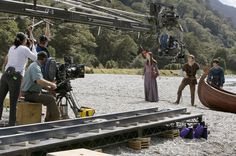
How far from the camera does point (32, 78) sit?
29.4 ft

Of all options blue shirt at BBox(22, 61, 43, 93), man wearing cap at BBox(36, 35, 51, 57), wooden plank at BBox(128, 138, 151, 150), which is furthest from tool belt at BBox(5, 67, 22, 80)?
wooden plank at BBox(128, 138, 151, 150)


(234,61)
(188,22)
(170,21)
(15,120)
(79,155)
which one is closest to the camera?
(79,155)

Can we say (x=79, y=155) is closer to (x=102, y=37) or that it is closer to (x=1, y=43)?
(x=1, y=43)

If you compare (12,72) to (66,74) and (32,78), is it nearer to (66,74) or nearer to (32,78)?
(32,78)

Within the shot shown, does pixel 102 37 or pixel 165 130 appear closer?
pixel 165 130

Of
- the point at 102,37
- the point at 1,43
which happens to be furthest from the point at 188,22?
the point at 1,43

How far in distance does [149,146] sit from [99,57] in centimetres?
7847

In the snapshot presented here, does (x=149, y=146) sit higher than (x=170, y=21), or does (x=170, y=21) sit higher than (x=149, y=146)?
(x=170, y=21)

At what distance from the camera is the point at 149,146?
29.5ft

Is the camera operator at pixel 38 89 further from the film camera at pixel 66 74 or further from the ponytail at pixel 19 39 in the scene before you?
the film camera at pixel 66 74

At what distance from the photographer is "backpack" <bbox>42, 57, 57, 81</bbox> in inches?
371

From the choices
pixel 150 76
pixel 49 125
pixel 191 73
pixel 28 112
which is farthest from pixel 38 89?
pixel 191 73

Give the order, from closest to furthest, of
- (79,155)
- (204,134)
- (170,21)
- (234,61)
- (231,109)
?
(79,155) → (204,134) → (170,21) → (231,109) → (234,61)

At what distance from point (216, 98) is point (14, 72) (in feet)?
30.9
